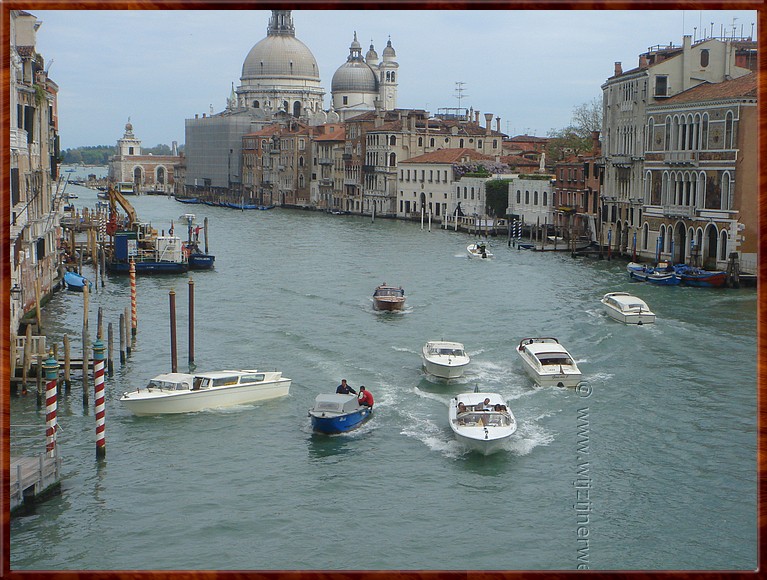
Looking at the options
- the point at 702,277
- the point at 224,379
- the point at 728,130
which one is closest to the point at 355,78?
the point at 728,130

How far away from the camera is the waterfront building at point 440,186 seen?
42156mm

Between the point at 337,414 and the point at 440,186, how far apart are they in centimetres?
3537

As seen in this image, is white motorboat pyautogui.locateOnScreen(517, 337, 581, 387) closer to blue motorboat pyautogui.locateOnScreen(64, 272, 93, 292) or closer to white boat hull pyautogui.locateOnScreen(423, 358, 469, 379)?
white boat hull pyautogui.locateOnScreen(423, 358, 469, 379)

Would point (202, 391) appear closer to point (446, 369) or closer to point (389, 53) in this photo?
point (446, 369)

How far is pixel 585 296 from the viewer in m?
20.1

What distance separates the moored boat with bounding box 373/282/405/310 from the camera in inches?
715

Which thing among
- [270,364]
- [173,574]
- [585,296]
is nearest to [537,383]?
[270,364]

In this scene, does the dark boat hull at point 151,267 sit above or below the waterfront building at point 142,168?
below

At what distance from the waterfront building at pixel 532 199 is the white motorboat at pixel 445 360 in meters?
22.5

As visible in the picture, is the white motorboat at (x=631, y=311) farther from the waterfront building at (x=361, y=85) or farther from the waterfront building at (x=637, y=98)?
the waterfront building at (x=361, y=85)

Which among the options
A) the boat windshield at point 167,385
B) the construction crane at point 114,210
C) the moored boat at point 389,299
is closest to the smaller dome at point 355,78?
the construction crane at point 114,210

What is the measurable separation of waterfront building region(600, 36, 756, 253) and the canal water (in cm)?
912

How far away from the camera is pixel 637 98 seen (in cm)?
2681

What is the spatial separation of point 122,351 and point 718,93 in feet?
49.6
